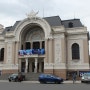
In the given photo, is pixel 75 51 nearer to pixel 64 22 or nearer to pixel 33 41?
pixel 64 22

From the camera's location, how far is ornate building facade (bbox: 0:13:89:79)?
47344 millimetres

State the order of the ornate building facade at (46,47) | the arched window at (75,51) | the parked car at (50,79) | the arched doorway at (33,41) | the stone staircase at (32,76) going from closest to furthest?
1. the parked car at (50,79)
2. the stone staircase at (32,76)
3. the ornate building facade at (46,47)
4. the arched window at (75,51)
5. the arched doorway at (33,41)

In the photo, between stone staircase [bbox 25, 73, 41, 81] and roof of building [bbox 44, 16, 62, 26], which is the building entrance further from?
roof of building [bbox 44, 16, 62, 26]

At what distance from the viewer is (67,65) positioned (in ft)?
158

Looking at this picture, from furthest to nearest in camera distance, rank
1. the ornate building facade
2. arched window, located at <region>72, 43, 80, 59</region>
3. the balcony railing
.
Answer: the balcony railing, arched window, located at <region>72, 43, 80, 59</region>, the ornate building facade

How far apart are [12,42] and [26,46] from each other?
3668mm

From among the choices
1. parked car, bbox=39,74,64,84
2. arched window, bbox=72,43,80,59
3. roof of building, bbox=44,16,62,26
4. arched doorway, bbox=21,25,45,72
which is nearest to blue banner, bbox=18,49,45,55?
arched doorway, bbox=21,25,45,72

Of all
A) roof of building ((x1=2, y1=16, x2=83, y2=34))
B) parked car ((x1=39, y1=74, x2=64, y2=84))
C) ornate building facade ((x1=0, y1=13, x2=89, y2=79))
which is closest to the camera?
parked car ((x1=39, y1=74, x2=64, y2=84))

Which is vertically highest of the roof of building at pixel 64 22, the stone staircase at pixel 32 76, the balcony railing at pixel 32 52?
the roof of building at pixel 64 22

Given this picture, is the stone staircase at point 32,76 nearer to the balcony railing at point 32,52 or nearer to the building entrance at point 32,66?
the building entrance at point 32,66

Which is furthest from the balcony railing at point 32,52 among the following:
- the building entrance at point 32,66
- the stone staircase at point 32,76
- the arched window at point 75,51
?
the arched window at point 75,51

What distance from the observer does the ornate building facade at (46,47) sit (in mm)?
47344

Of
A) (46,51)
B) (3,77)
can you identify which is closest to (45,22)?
(46,51)

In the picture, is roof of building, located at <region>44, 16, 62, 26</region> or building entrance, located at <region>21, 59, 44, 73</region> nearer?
roof of building, located at <region>44, 16, 62, 26</region>
